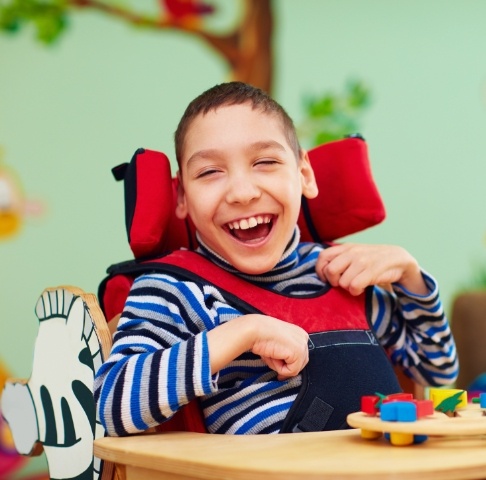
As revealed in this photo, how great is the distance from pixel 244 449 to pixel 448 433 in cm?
18

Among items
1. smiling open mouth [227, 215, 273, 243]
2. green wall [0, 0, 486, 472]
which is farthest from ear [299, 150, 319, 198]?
green wall [0, 0, 486, 472]

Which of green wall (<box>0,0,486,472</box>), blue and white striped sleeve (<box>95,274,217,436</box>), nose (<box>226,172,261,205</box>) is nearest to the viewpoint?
blue and white striped sleeve (<box>95,274,217,436</box>)

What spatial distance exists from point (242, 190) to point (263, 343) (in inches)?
8.7

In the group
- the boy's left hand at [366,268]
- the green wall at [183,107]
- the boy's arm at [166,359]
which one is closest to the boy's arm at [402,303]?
the boy's left hand at [366,268]

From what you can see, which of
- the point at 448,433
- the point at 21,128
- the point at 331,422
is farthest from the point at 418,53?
the point at 448,433

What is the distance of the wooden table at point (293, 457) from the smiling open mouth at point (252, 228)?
307mm

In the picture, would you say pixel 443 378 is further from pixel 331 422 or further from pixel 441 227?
pixel 441 227

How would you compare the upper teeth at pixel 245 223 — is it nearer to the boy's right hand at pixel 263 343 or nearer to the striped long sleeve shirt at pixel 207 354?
the striped long sleeve shirt at pixel 207 354

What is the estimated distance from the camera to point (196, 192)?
1049 mm

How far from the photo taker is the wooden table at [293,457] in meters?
0.62

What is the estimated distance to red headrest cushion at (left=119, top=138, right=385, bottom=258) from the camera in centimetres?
112

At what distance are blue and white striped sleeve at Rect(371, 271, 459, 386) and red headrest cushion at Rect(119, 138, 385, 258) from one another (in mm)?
130

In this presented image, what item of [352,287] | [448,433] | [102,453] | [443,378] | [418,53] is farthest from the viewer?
[418,53]

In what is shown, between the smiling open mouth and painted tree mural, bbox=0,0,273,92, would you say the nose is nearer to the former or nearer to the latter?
the smiling open mouth
